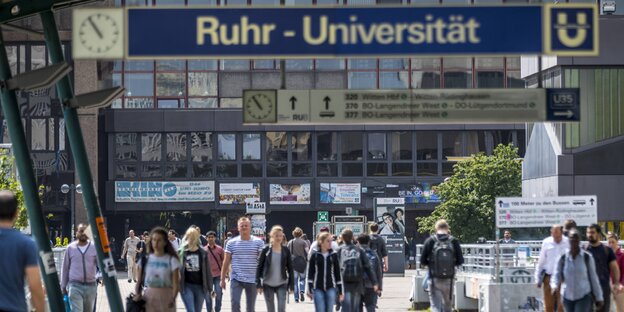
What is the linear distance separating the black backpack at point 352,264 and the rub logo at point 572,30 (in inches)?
240

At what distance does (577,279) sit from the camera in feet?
56.1

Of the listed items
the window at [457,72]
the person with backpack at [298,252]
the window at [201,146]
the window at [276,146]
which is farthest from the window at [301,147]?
the person with backpack at [298,252]

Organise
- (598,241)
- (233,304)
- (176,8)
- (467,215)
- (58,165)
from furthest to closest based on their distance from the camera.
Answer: (58,165)
(467,215)
(233,304)
(598,241)
(176,8)

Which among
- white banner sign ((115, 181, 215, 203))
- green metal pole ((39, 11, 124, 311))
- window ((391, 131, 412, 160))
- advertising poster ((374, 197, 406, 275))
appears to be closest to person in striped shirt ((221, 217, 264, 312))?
green metal pole ((39, 11, 124, 311))

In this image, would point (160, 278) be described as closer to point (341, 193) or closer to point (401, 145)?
point (341, 193)

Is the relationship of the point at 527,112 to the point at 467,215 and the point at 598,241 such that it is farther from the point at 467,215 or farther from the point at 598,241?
the point at 467,215

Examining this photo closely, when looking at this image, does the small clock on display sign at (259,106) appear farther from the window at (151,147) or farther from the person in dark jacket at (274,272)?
the window at (151,147)

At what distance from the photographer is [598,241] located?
1880cm

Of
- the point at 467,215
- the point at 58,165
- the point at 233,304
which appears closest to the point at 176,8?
the point at 233,304

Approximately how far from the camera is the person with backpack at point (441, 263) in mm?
19188

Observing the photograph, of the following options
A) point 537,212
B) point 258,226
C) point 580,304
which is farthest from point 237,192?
point 580,304

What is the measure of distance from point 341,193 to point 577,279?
55.0 meters

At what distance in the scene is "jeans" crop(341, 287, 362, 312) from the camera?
2009 centimetres

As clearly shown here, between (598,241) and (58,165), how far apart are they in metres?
53.2
